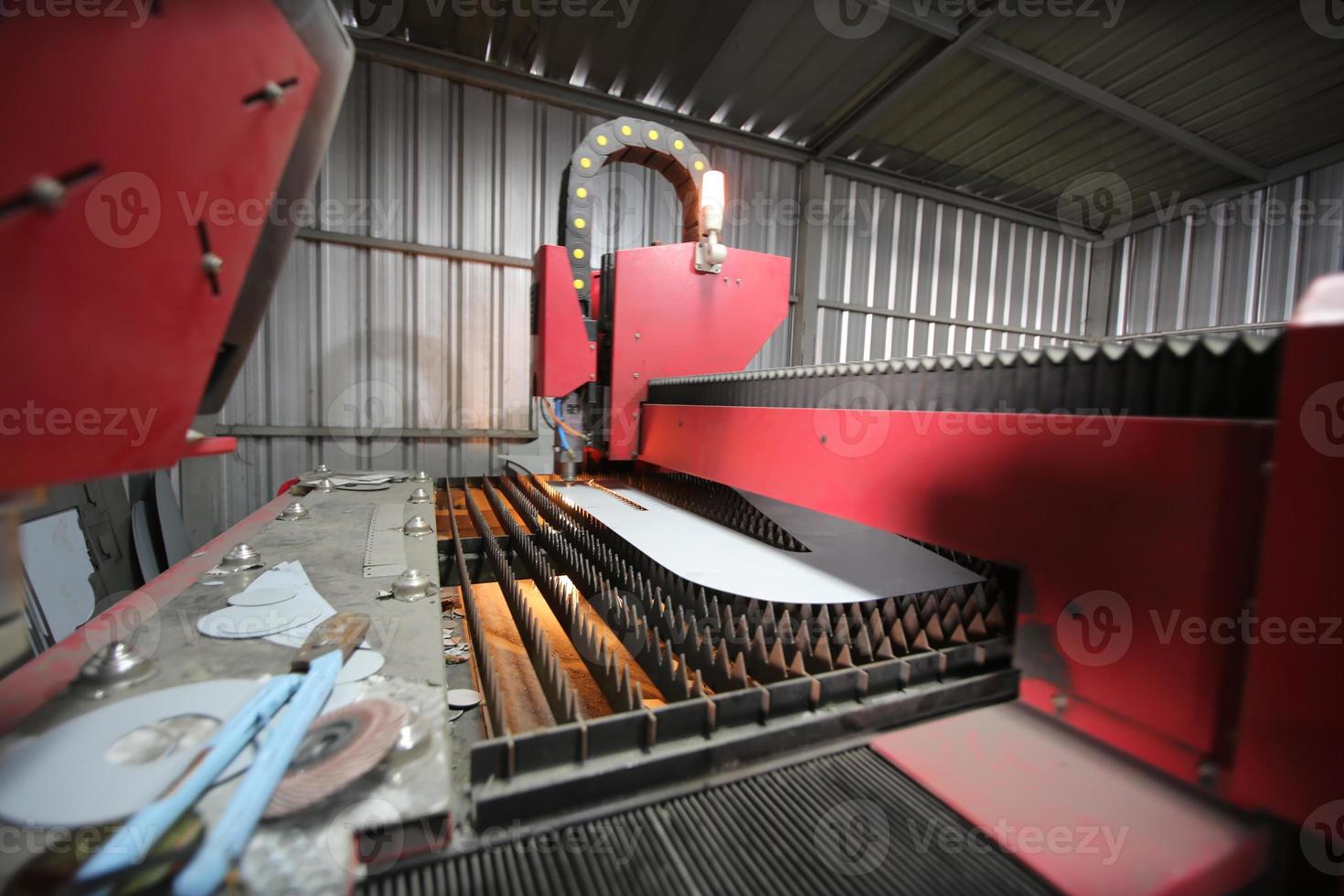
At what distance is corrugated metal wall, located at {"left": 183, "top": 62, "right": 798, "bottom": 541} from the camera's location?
3.38 metres

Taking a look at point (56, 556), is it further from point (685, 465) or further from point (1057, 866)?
point (1057, 866)

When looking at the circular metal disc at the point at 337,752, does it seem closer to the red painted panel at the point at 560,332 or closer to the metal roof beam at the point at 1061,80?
the red painted panel at the point at 560,332

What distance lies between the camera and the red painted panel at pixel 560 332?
1910 millimetres

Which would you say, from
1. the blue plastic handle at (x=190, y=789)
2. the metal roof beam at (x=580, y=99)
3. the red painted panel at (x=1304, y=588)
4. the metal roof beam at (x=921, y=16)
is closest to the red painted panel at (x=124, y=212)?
the blue plastic handle at (x=190, y=789)

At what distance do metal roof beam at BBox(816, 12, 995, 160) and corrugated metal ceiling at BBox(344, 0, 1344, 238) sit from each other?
0.19 ft

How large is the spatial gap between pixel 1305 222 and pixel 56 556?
876 cm

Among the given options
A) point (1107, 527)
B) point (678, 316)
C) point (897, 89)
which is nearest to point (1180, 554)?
point (1107, 527)

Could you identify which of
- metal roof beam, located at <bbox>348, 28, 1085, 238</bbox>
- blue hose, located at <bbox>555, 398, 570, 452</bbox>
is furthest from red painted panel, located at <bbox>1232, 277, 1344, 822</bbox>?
metal roof beam, located at <bbox>348, 28, 1085, 238</bbox>

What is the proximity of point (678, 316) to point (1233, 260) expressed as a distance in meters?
6.85

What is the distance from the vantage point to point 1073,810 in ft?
1.72

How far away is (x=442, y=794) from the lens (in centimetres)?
46

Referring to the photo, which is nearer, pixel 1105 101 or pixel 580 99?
pixel 580 99

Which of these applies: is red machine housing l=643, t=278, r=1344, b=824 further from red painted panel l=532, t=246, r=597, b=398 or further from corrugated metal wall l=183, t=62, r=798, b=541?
corrugated metal wall l=183, t=62, r=798, b=541

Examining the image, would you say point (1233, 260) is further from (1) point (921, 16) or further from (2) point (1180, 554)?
(2) point (1180, 554)
